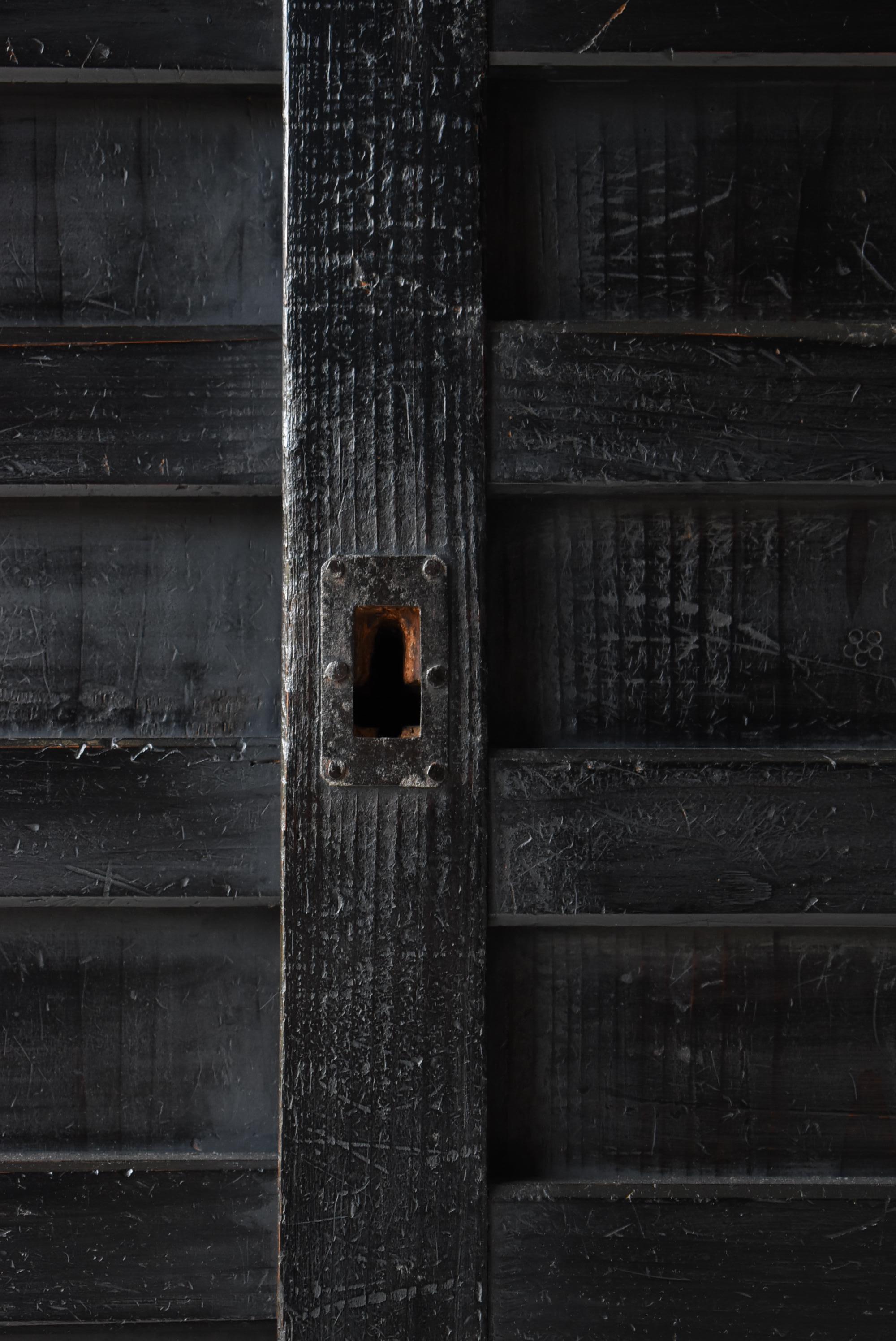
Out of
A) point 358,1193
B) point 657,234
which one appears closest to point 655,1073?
point 358,1193

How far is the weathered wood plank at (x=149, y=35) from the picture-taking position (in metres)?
0.68

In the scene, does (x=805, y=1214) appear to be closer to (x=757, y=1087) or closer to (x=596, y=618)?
(x=757, y=1087)

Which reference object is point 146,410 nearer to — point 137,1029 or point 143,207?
point 143,207

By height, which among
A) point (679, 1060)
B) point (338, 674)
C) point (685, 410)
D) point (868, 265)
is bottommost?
point (679, 1060)

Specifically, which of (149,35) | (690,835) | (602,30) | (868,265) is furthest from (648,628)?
(149,35)

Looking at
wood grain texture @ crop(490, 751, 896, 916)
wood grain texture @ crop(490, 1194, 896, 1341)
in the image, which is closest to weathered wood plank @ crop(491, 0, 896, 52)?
wood grain texture @ crop(490, 751, 896, 916)

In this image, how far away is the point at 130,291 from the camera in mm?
704

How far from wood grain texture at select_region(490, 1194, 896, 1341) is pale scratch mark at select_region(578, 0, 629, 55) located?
2.74ft

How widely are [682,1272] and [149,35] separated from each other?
38.9 inches

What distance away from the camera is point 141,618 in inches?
27.9

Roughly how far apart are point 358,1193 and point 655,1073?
23 centimetres

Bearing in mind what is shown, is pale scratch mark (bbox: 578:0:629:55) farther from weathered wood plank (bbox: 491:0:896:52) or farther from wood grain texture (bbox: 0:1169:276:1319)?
wood grain texture (bbox: 0:1169:276:1319)

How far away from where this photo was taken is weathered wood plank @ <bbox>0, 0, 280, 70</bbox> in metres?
0.68

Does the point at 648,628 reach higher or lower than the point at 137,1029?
higher
